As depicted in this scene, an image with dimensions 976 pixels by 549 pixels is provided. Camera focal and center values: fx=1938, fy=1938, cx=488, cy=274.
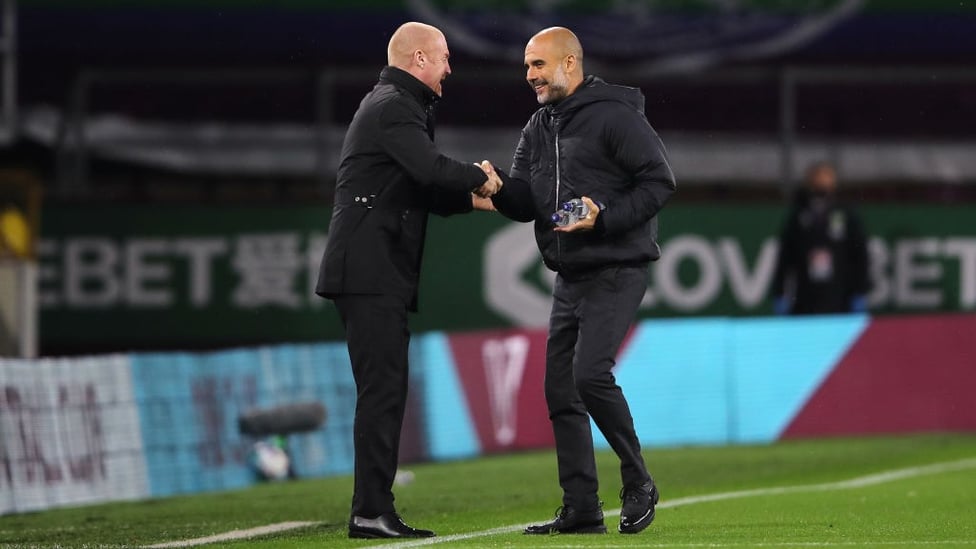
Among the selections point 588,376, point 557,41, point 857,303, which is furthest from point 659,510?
point 857,303

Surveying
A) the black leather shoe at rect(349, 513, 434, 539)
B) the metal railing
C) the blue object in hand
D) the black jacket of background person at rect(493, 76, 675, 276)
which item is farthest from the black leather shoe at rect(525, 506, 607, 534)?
Result: the metal railing

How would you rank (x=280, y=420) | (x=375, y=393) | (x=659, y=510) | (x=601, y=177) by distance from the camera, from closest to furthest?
(x=375, y=393) → (x=601, y=177) → (x=659, y=510) → (x=280, y=420)

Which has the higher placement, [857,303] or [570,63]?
[570,63]

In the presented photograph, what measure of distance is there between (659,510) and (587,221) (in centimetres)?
215

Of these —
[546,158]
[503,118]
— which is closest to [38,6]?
[503,118]

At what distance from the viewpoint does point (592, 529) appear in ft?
25.0

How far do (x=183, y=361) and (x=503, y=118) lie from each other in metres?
7.53

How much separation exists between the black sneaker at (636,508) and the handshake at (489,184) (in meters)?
1.29

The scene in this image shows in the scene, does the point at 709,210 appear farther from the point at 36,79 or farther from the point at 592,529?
the point at 592,529

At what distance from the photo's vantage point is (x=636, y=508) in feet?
24.7

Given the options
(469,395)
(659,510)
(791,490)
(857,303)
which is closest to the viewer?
(659,510)

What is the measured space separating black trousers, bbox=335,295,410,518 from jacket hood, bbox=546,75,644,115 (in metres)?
1.01

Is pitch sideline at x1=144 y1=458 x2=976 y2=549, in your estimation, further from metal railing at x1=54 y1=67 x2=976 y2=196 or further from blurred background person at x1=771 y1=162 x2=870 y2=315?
metal railing at x1=54 y1=67 x2=976 y2=196

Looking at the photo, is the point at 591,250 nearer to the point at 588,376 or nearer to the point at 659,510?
the point at 588,376
